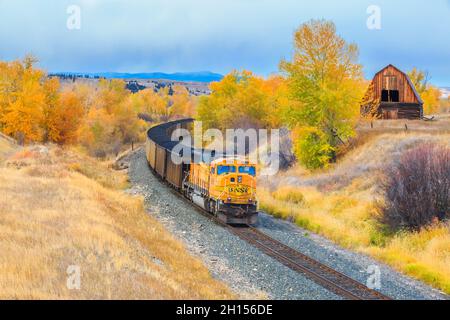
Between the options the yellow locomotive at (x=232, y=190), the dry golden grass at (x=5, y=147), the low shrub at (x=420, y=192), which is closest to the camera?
the low shrub at (x=420, y=192)

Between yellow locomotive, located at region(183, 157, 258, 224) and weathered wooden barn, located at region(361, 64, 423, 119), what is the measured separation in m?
35.6

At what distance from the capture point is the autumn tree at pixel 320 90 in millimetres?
41469

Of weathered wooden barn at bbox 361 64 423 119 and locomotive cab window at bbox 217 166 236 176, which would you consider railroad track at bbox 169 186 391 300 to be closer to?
locomotive cab window at bbox 217 166 236 176

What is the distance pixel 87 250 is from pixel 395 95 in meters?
50.2

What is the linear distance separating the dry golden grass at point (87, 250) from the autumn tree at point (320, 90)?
20244 mm

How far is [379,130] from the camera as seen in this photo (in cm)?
4744

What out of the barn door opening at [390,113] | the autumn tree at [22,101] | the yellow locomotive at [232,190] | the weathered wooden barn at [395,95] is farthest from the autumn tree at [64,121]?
the yellow locomotive at [232,190]

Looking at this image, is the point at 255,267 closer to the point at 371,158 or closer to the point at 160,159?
the point at 160,159

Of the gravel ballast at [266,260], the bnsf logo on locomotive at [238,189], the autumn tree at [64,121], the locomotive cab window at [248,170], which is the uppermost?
the autumn tree at [64,121]

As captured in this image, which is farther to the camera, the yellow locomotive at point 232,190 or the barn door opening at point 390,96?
the barn door opening at point 390,96

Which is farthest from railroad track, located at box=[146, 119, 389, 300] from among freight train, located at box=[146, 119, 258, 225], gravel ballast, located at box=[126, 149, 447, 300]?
freight train, located at box=[146, 119, 258, 225]

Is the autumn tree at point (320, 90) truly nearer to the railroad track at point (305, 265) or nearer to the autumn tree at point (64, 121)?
the railroad track at point (305, 265)

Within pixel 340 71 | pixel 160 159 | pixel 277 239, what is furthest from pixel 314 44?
pixel 277 239

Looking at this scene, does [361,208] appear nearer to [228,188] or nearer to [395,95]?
[228,188]
